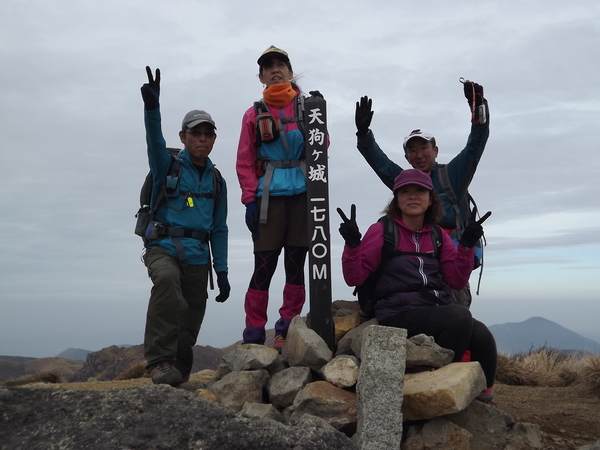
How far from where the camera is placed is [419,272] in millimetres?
6215

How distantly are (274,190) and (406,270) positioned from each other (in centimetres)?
202

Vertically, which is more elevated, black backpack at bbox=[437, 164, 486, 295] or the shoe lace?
black backpack at bbox=[437, 164, 486, 295]

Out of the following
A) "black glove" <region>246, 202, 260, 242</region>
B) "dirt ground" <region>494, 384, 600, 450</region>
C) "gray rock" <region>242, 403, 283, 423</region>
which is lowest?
"dirt ground" <region>494, 384, 600, 450</region>

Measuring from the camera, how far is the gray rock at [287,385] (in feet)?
19.5

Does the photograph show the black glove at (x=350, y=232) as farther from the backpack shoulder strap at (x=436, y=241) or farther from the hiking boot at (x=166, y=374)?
the hiking boot at (x=166, y=374)

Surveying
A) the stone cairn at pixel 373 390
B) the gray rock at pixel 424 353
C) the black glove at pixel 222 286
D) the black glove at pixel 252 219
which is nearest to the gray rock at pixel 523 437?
the stone cairn at pixel 373 390

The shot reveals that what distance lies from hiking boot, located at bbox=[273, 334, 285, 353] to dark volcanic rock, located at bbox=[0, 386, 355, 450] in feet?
11.6

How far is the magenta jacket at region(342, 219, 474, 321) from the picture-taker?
6.20m

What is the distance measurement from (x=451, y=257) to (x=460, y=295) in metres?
0.98

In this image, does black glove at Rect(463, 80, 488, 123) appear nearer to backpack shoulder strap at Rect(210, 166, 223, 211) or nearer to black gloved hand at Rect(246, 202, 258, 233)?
black gloved hand at Rect(246, 202, 258, 233)

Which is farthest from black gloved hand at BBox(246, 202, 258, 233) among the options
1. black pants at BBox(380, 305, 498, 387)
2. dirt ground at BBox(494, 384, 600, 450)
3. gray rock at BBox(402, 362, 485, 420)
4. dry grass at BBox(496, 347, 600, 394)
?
dry grass at BBox(496, 347, 600, 394)

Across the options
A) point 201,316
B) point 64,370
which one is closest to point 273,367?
point 201,316

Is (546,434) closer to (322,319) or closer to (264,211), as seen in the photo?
(322,319)

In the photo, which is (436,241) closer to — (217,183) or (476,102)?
(476,102)
